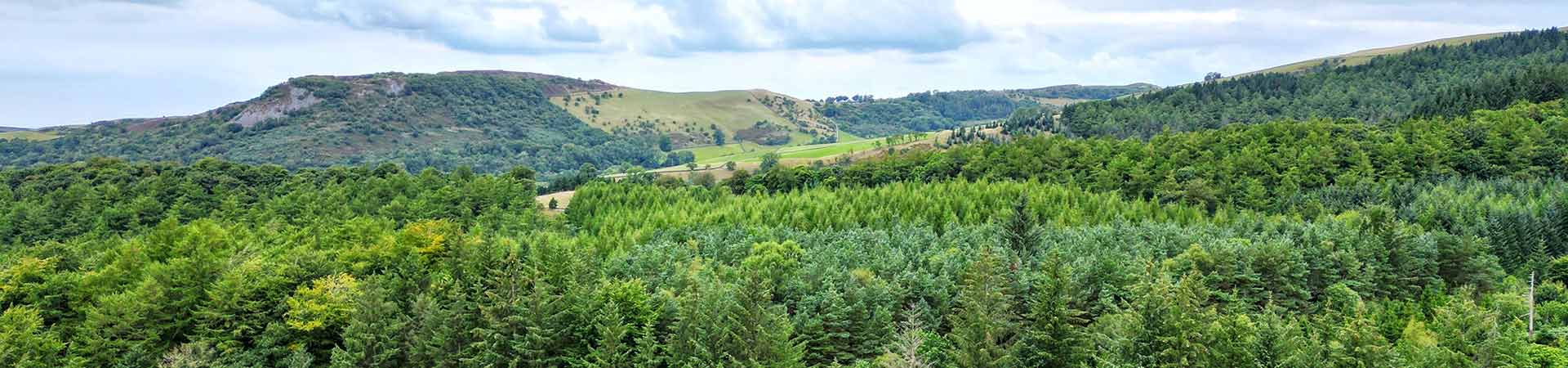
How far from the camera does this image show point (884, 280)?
Result: 48.8 m

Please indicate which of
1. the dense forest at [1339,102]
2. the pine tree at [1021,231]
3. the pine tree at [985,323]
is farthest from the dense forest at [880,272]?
the dense forest at [1339,102]

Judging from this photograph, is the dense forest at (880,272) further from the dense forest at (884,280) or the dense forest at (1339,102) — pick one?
the dense forest at (1339,102)

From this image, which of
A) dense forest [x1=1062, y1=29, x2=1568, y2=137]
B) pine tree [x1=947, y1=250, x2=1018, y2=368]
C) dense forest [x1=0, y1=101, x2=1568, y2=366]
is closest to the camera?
pine tree [x1=947, y1=250, x2=1018, y2=368]

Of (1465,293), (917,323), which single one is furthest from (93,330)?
(1465,293)

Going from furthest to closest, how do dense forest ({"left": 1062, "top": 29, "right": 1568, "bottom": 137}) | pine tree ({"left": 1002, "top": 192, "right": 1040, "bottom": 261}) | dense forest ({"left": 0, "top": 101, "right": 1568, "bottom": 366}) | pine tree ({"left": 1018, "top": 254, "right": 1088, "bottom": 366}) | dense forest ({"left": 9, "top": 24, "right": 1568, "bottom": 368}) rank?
dense forest ({"left": 1062, "top": 29, "right": 1568, "bottom": 137}) → pine tree ({"left": 1002, "top": 192, "right": 1040, "bottom": 261}) → dense forest ({"left": 9, "top": 24, "right": 1568, "bottom": 368}) → dense forest ({"left": 0, "top": 101, "right": 1568, "bottom": 366}) → pine tree ({"left": 1018, "top": 254, "right": 1088, "bottom": 366})

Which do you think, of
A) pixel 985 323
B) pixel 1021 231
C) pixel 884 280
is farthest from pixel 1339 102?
pixel 985 323

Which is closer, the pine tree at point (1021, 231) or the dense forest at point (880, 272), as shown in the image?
the dense forest at point (880, 272)

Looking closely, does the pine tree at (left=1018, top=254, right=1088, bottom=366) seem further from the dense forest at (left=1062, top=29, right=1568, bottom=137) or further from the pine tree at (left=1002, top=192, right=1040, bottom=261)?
the dense forest at (left=1062, top=29, right=1568, bottom=137)

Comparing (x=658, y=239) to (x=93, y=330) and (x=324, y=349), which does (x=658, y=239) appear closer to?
(x=324, y=349)

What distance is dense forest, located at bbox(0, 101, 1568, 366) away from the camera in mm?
38094

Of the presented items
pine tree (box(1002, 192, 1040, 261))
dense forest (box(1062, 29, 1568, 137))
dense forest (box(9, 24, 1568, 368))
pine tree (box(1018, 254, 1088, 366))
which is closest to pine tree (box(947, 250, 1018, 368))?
dense forest (box(9, 24, 1568, 368))

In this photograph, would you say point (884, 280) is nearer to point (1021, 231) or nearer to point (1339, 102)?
point (1021, 231)

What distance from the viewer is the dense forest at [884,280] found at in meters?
38.1

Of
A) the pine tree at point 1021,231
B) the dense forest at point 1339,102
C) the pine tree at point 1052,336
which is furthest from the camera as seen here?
the dense forest at point 1339,102
